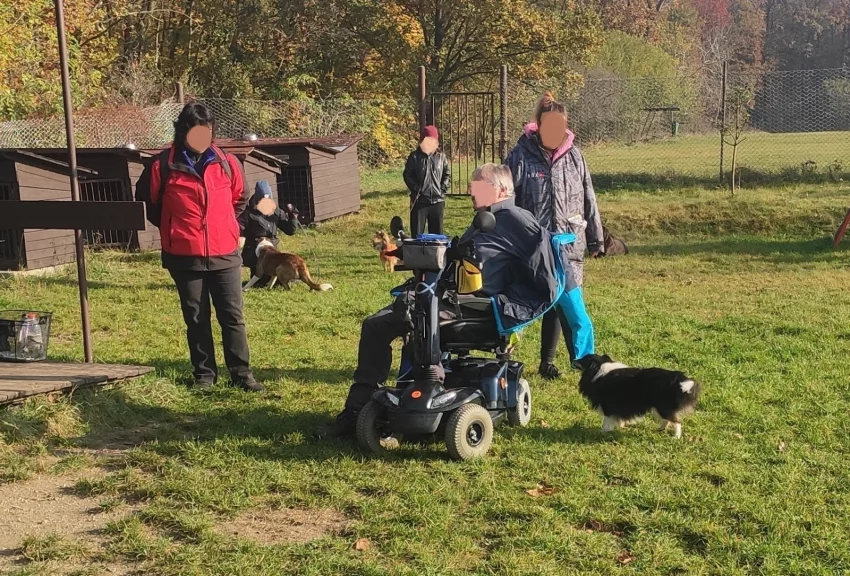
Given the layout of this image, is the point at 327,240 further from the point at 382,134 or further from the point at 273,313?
the point at 382,134

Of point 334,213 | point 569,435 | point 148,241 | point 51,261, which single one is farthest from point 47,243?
point 569,435

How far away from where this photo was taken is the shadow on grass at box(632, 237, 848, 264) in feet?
37.7

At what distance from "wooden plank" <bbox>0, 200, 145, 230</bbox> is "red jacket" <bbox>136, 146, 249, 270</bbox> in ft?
1.24

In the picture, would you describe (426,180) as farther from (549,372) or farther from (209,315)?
(209,315)

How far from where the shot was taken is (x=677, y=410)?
4.68 m

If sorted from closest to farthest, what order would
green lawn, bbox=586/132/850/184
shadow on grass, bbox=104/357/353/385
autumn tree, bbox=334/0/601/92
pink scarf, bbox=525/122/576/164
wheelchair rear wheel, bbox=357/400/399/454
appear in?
1. wheelchair rear wheel, bbox=357/400/399/454
2. pink scarf, bbox=525/122/576/164
3. shadow on grass, bbox=104/357/353/385
4. green lawn, bbox=586/132/850/184
5. autumn tree, bbox=334/0/601/92

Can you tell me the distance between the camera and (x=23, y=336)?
5.78 m

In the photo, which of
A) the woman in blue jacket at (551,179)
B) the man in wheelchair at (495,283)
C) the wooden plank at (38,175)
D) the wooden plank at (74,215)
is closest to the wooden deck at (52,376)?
the wooden plank at (74,215)

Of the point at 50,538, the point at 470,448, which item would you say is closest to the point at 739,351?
the point at 470,448

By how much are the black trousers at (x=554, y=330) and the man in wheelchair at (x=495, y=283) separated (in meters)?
0.92

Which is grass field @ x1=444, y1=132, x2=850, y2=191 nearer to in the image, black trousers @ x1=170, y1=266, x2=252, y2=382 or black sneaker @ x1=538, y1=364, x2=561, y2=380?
black sneaker @ x1=538, y1=364, x2=561, y2=380

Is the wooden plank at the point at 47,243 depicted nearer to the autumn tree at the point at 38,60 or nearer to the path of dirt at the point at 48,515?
the path of dirt at the point at 48,515

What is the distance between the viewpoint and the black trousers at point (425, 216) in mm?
11273

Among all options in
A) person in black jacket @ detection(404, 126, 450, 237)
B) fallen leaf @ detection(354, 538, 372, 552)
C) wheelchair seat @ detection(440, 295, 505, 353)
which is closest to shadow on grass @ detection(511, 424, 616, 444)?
wheelchair seat @ detection(440, 295, 505, 353)
